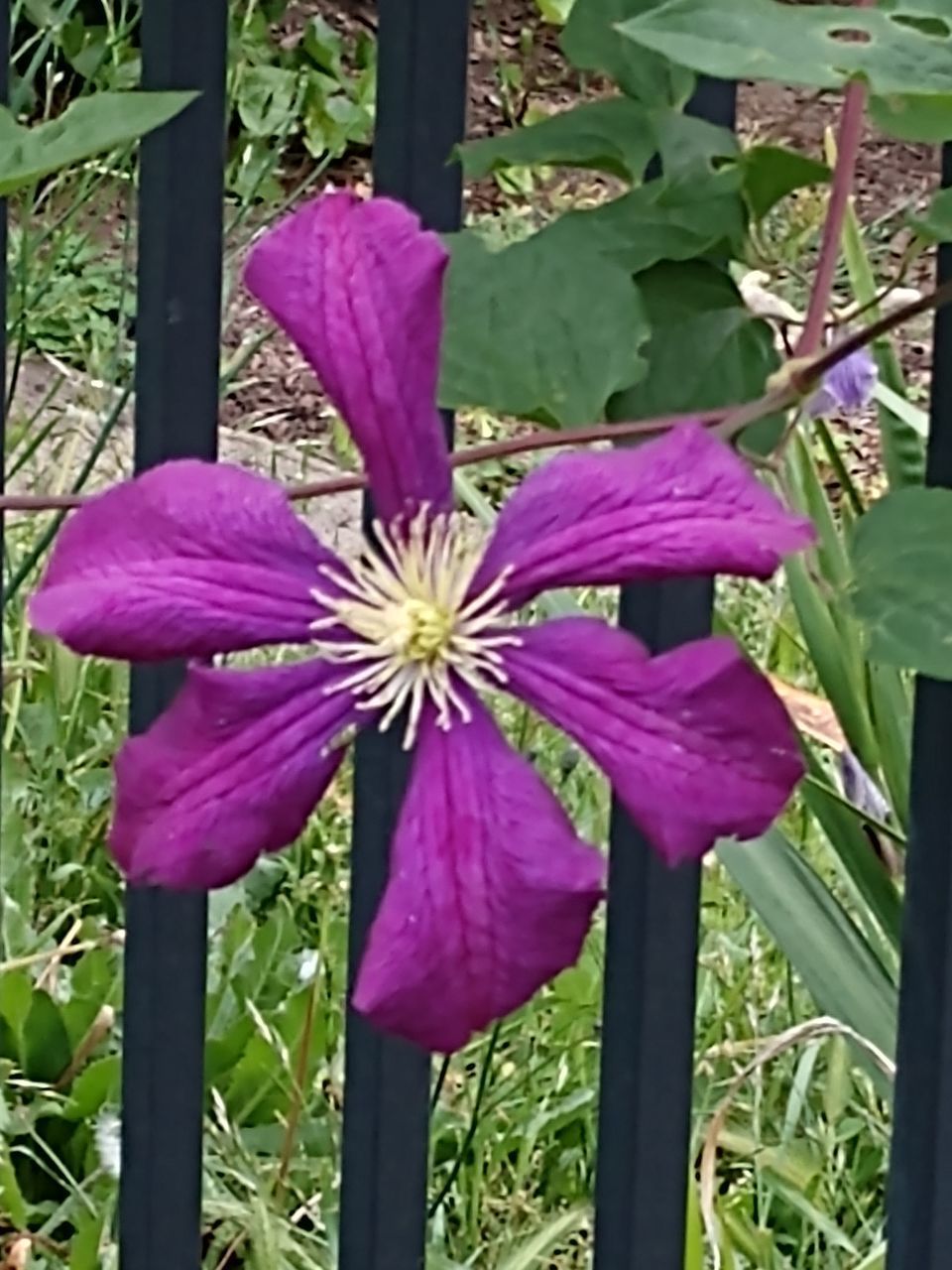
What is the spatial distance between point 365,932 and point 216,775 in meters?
0.55

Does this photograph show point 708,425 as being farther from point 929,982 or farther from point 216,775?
point 929,982

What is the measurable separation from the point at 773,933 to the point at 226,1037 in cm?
60

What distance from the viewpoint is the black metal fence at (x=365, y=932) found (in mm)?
1017

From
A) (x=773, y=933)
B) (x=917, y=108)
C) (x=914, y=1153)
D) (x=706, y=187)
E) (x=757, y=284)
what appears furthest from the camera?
(x=773, y=933)

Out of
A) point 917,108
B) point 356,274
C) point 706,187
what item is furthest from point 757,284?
point 356,274

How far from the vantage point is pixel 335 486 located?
71 centimetres

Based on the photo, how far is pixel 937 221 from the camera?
0.74m

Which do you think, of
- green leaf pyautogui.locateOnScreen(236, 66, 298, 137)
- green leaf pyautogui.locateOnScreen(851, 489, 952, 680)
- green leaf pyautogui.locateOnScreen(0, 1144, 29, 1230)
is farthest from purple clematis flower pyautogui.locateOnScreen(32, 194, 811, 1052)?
green leaf pyautogui.locateOnScreen(236, 66, 298, 137)

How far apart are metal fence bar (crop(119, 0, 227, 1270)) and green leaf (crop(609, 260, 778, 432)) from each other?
0.33 metres

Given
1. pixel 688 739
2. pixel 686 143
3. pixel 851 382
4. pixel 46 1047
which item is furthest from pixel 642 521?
pixel 46 1047

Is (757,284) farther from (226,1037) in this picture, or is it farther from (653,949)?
(226,1037)

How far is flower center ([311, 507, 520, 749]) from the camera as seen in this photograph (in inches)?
23.1

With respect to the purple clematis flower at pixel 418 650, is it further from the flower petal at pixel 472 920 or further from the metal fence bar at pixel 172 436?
the metal fence bar at pixel 172 436

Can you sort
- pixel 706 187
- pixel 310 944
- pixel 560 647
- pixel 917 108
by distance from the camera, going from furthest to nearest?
pixel 310 944 < pixel 706 187 < pixel 917 108 < pixel 560 647
